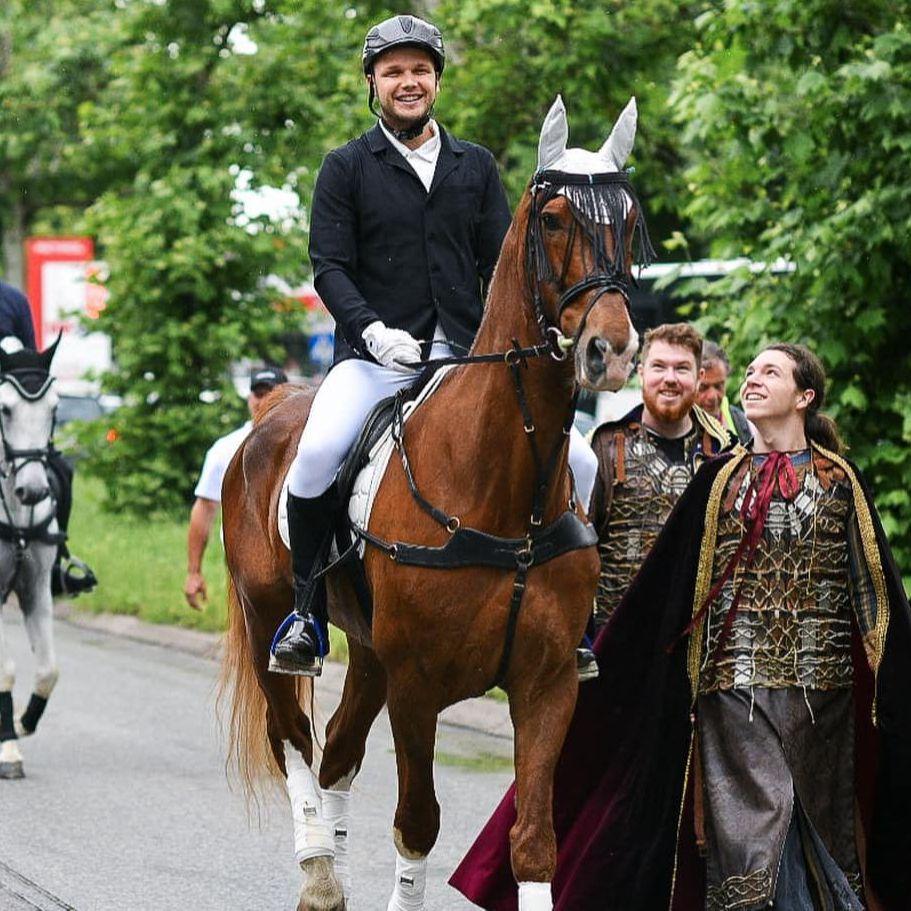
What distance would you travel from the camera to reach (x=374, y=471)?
5.91 meters

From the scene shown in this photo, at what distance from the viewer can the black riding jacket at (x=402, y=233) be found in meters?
6.11

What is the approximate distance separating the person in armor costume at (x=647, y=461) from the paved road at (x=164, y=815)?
1.49 metres

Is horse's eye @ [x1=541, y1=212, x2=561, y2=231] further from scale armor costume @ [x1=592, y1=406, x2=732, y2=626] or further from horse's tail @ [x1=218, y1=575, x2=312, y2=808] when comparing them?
horse's tail @ [x1=218, y1=575, x2=312, y2=808]

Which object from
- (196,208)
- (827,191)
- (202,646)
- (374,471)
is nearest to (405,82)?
(374,471)

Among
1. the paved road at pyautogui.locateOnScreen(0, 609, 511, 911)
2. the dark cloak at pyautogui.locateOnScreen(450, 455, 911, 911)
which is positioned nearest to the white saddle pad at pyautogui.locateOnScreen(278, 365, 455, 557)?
the dark cloak at pyautogui.locateOnScreen(450, 455, 911, 911)

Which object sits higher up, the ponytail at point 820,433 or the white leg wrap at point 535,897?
the ponytail at point 820,433

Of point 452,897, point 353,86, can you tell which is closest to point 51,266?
point 353,86

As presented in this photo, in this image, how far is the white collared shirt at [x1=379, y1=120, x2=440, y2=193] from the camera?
616 cm

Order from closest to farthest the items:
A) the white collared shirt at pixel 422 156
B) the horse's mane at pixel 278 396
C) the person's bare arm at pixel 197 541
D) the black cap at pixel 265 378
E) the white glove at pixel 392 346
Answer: the white glove at pixel 392 346
the white collared shirt at pixel 422 156
the horse's mane at pixel 278 396
the black cap at pixel 265 378
the person's bare arm at pixel 197 541

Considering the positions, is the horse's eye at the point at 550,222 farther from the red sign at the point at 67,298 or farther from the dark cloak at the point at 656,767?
the red sign at the point at 67,298

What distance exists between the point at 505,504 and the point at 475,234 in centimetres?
123

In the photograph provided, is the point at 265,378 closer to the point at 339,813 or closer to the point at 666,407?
the point at 666,407

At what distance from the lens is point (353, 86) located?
19.5 metres

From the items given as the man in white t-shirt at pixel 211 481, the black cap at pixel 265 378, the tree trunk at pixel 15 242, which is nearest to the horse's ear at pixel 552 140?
the man in white t-shirt at pixel 211 481
